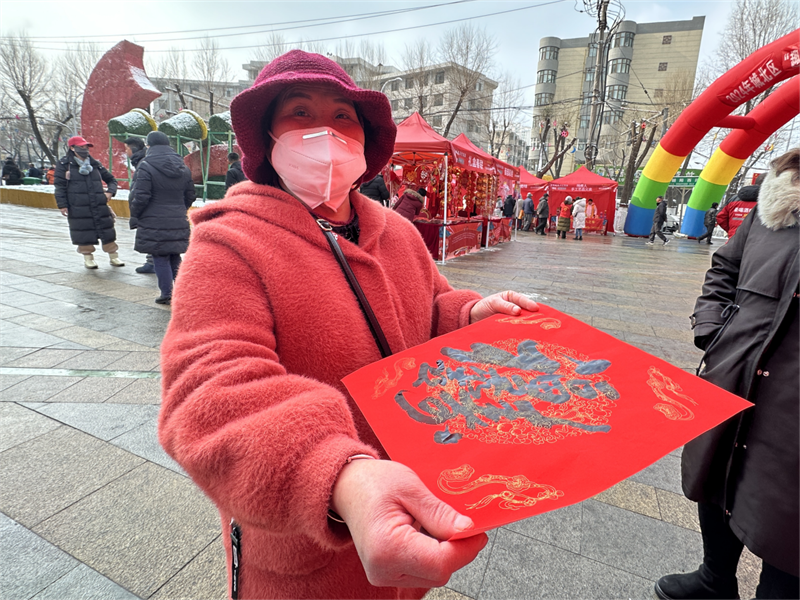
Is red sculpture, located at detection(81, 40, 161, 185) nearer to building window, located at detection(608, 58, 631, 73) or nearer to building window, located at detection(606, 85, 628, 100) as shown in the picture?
building window, located at detection(606, 85, 628, 100)

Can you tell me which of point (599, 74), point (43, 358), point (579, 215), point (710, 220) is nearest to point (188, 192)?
point (43, 358)

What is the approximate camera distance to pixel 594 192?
21312 millimetres

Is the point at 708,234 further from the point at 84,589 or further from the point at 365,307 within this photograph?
the point at 84,589

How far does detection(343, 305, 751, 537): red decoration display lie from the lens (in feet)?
2.33

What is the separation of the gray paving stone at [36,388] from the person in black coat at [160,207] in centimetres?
214

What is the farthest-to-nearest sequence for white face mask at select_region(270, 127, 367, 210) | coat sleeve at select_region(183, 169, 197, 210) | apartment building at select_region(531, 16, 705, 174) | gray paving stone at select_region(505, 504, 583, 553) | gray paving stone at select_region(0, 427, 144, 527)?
apartment building at select_region(531, 16, 705, 174) < coat sleeve at select_region(183, 169, 197, 210) < gray paving stone at select_region(0, 427, 144, 527) < gray paving stone at select_region(505, 504, 583, 553) < white face mask at select_region(270, 127, 367, 210)

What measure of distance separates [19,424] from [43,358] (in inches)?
49.3

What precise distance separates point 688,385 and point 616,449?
340mm

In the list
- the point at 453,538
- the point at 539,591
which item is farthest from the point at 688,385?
the point at 539,591

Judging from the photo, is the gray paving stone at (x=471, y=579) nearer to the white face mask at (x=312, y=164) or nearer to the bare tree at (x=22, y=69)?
the white face mask at (x=312, y=164)

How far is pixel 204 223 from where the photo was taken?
38.3 inches

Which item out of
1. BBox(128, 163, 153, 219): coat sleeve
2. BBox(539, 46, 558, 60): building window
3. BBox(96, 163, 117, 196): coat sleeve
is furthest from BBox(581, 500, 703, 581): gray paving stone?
BBox(539, 46, 558, 60): building window

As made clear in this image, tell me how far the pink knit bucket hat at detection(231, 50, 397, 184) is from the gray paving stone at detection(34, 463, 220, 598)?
1.71 metres

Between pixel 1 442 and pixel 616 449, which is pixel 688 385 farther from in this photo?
pixel 1 442
